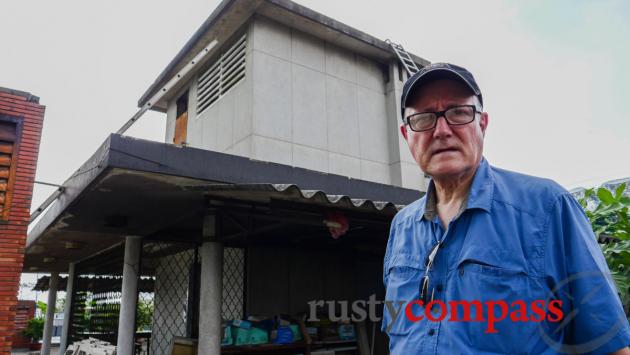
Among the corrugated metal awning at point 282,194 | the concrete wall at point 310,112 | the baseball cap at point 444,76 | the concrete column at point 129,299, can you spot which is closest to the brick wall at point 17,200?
the concrete column at point 129,299

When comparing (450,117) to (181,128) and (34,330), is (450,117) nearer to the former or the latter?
(181,128)

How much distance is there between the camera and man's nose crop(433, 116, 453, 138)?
1324mm

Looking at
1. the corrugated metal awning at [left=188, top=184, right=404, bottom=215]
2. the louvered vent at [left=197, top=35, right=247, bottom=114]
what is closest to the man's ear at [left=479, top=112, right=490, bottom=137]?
the corrugated metal awning at [left=188, top=184, right=404, bottom=215]

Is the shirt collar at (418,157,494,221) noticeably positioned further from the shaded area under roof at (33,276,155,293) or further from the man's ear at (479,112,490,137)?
the shaded area under roof at (33,276,155,293)

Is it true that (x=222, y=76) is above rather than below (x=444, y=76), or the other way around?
above

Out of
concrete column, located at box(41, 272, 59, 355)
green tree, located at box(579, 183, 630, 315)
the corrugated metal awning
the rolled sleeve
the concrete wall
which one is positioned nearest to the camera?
the rolled sleeve

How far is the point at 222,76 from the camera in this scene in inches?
339

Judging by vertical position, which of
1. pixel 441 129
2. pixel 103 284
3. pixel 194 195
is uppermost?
pixel 194 195

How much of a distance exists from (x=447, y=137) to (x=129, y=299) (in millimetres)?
6157

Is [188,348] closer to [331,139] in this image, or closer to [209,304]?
[209,304]

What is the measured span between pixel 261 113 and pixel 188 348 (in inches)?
152

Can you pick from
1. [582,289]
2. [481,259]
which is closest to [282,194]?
[481,259]

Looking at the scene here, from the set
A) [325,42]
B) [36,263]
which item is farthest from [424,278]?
[36,263]

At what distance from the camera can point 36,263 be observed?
1181 centimetres
